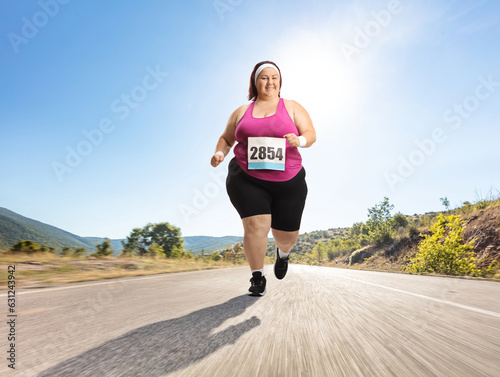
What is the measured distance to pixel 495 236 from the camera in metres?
10.9

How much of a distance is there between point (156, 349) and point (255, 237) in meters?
2.03

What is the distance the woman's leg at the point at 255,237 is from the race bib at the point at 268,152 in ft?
1.90

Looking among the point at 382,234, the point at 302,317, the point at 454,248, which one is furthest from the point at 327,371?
the point at 382,234

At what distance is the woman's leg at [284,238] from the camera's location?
3.77 m

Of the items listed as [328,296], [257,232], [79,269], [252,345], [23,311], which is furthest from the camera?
[79,269]

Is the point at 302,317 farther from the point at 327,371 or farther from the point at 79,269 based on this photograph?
the point at 79,269

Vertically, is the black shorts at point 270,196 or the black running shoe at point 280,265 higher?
the black shorts at point 270,196

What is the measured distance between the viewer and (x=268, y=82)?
148 inches

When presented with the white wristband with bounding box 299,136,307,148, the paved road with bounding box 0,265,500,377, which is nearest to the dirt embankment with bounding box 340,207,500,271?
the white wristband with bounding box 299,136,307,148

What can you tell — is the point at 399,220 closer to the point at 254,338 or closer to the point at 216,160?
the point at 216,160

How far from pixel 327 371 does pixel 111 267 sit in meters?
8.49

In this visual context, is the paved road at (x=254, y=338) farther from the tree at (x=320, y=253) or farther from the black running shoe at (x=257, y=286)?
the tree at (x=320, y=253)

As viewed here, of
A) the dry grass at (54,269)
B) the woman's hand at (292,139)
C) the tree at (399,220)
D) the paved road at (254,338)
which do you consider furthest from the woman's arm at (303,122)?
the tree at (399,220)

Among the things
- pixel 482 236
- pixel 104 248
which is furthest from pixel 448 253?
pixel 104 248
